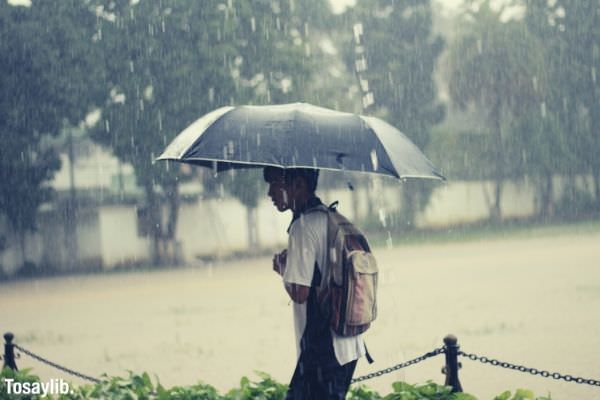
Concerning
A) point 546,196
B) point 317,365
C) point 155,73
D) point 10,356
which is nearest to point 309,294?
point 317,365

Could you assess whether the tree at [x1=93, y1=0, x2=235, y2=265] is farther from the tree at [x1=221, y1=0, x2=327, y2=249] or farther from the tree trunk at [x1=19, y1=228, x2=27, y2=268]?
the tree trunk at [x1=19, y1=228, x2=27, y2=268]

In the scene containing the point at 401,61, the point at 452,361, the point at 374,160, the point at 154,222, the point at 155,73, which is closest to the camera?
the point at 374,160

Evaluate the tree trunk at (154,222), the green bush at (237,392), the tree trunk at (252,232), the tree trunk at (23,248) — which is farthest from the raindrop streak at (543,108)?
the green bush at (237,392)

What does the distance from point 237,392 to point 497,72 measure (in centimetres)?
2851

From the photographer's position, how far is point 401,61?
29.8 metres

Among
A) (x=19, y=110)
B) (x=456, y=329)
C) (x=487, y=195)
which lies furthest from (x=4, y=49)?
(x=487, y=195)

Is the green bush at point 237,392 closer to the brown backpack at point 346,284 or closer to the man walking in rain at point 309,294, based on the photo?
the man walking in rain at point 309,294

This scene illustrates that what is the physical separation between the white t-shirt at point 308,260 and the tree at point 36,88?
1774 cm

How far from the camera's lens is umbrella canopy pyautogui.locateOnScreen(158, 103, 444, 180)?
3.58m

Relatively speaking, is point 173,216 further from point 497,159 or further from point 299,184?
point 299,184

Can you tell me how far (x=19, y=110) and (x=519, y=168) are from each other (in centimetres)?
2161

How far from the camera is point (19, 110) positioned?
19.6m

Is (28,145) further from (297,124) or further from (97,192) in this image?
(297,124)

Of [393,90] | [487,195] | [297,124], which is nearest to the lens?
[297,124]
